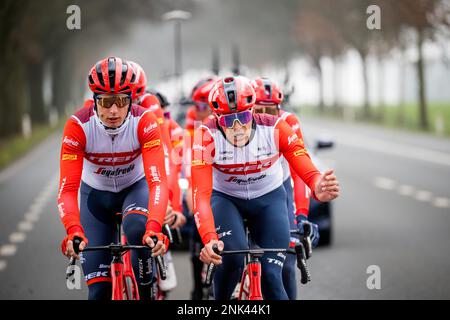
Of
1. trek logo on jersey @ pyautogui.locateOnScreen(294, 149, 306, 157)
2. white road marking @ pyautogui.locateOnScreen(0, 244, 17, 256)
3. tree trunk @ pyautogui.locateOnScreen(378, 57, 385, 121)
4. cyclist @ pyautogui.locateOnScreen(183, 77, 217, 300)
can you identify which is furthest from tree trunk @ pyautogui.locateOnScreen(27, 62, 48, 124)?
trek logo on jersey @ pyautogui.locateOnScreen(294, 149, 306, 157)

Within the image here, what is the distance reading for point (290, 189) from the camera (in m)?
7.06

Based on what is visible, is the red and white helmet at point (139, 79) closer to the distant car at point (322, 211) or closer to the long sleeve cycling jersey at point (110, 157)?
the long sleeve cycling jersey at point (110, 157)

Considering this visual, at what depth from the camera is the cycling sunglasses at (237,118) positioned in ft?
19.1

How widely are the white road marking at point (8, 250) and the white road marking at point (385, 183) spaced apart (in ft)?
26.7

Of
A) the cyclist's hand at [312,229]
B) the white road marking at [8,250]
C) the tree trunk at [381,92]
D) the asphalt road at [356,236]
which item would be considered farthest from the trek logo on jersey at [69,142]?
the tree trunk at [381,92]

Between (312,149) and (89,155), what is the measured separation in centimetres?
597

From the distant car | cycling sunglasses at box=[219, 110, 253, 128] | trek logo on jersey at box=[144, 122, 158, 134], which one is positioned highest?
cycling sunglasses at box=[219, 110, 253, 128]

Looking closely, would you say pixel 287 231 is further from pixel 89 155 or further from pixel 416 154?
pixel 416 154

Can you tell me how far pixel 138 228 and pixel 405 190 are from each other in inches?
459

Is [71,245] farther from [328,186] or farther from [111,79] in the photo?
[328,186]

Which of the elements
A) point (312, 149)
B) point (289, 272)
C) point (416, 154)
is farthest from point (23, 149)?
point (289, 272)

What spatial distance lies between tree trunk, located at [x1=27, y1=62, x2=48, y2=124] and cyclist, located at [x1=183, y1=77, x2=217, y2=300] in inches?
1399

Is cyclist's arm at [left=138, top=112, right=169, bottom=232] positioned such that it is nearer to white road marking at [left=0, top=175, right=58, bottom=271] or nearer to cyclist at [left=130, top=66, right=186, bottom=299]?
cyclist at [left=130, top=66, right=186, bottom=299]

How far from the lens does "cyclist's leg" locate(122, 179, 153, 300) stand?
6020 millimetres
